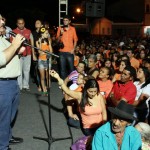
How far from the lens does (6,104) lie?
13.6 ft

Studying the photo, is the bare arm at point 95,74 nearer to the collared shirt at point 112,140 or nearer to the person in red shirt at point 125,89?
the person in red shirt at point 125,89

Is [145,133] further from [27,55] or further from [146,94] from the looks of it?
[27,55]

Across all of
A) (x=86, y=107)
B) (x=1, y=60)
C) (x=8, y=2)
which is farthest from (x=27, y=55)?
(x=8, y=2)

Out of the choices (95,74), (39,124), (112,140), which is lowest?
(39,124)

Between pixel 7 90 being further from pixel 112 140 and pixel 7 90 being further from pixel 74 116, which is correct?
pixel 74 116

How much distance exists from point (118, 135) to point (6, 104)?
143 centimetres

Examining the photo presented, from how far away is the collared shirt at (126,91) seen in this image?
5535 millimetres

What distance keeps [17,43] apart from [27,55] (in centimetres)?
435

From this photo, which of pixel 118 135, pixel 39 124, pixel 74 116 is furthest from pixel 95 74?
pixel 118 135

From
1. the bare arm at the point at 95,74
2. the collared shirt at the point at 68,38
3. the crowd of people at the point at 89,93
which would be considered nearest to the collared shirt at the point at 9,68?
the crowd of people at the point at 89,93

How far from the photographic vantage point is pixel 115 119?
3.59 meters

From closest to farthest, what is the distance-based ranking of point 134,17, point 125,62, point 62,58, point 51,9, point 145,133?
point 145,133, point 125,62, point 62,58, point 51,9, point 134,17

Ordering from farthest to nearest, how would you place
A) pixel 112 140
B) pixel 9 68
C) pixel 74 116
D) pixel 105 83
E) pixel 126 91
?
pixel 105 83
pixel 74 116
pixel 126 91
pixel 9 68
pixel 112 140

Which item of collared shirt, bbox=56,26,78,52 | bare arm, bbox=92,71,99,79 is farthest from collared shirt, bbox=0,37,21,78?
collared shirt, bbox=56,26,78,52
